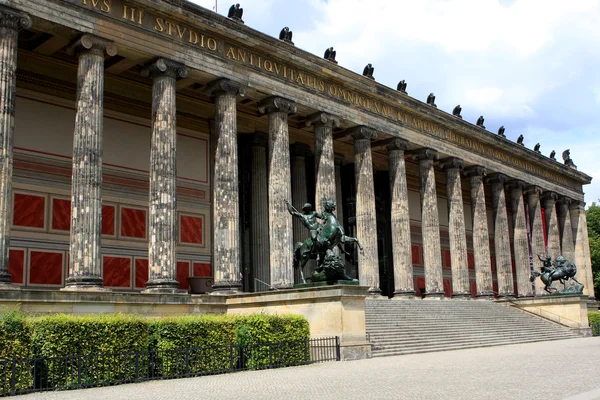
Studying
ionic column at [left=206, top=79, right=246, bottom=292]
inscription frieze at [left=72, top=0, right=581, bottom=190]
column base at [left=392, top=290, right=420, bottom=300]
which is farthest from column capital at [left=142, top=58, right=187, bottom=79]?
column base at [left=392, top=290, right=420, bottom=300]

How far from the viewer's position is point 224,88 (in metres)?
25.6

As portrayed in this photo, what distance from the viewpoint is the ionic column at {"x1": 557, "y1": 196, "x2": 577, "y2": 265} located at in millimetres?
48594

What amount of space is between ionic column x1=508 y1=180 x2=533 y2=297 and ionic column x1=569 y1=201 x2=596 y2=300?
9.26m

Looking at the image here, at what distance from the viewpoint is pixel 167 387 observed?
13.2 metres

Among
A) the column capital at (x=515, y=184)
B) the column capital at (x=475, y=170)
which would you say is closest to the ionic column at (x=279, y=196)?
the column capital at (x=475, y=170)

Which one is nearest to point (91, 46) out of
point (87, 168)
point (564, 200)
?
point (87, 168)

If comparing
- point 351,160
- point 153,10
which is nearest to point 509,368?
point 153,10

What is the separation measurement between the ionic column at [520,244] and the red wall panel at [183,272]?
932 inches

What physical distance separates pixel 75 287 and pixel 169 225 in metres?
4.19

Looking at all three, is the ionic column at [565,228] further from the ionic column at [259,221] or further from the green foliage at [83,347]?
the green foliage at [83,347]

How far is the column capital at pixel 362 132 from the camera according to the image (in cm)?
3191

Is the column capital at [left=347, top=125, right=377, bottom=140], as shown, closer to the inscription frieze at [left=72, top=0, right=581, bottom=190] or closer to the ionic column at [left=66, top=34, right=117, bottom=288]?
the inscription frieze at [left=72, top=0, right=581, bottom=190]

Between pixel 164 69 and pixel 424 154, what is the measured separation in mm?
17350

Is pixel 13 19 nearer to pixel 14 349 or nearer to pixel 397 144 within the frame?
pixel 14 349
